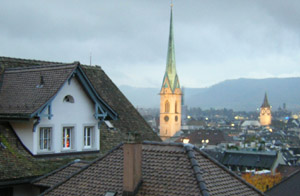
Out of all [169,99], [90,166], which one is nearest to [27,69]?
[90,166]

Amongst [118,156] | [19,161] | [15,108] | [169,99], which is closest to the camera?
[118,156]

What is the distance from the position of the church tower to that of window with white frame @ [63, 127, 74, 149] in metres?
156

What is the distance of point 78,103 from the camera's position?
20828 millimetres

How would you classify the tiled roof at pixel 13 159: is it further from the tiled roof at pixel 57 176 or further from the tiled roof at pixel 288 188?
the tiled roof at pixel 288 188

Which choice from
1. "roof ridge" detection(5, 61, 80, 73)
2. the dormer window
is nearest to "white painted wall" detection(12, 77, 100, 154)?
the dormer window

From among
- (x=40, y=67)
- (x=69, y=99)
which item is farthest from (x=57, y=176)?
(x=40, y=67)

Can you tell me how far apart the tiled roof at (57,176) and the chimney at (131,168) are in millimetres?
3604

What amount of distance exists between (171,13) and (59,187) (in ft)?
567

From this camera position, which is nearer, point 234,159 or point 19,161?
point 19,161

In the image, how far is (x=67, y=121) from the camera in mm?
20375

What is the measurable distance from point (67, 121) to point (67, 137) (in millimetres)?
707

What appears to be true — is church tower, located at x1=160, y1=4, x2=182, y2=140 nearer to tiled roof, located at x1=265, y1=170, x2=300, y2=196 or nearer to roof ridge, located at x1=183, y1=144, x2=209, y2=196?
tiled roof, located at x1=265, y1=170, x2=300, y2=196

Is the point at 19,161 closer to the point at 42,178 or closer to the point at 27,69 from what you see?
the point at 42,178

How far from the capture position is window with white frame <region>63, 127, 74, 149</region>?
2050 centimetres
